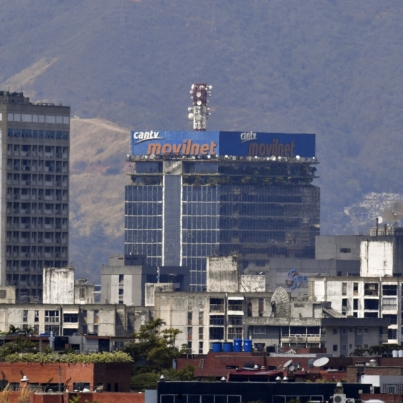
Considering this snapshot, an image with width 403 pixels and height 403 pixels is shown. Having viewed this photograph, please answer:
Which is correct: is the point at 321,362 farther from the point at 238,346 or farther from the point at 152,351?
the point at 152,351

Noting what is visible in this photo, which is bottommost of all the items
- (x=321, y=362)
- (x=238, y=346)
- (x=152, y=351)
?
(x=152, y=351)

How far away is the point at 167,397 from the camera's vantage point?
372ft

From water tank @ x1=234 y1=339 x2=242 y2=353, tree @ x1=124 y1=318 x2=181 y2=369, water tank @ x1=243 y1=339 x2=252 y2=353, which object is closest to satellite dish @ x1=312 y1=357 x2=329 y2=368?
tree @ x1=124 y1=318 x2=181 y2=369

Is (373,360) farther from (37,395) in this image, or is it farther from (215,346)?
(37,395)

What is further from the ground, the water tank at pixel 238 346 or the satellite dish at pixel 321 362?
the satellite dish at pixel 321 362

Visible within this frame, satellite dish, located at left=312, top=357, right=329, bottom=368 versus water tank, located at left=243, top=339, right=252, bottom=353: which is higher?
satellite dish, located at left=312, top=357, right=329, bottom=368

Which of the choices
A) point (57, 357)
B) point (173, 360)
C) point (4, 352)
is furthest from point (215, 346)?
point (57, 357)

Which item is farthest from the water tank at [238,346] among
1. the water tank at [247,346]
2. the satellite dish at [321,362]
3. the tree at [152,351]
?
the satellite dish at [321,362]

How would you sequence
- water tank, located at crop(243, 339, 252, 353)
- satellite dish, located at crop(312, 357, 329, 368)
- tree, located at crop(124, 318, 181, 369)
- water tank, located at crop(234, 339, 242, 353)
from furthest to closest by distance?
water tank, located at crop(234, 339, 242, 353), water tank, located at crop(243, 339, 252, 353), tree, located at crop(124, 318, 181, 369), satellite dish, located at crop(312, 357, 329, 368)

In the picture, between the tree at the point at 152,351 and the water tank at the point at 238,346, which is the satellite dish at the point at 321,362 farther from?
the water tank at the point at 238,346

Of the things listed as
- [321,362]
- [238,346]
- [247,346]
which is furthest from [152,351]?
[321,362]

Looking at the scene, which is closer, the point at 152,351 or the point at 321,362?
the point at 321,362

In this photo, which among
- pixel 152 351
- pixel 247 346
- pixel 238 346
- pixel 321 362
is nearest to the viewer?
pixel 321 362

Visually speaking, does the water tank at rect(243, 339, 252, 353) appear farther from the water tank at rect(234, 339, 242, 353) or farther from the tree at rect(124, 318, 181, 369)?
the tree at rect(124, 318, 181, 369)
